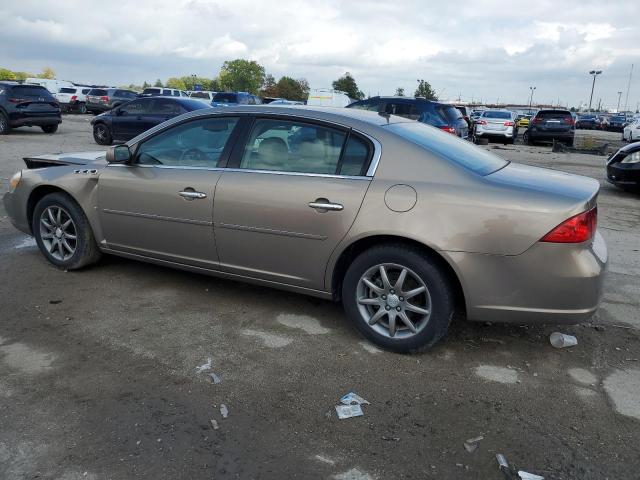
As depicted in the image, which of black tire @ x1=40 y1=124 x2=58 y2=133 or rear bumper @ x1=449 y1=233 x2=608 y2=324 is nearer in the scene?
rear bumper @ x1=449 y1=233 x2=608 y2=324

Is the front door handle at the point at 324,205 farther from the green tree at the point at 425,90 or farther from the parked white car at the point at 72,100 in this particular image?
the green tree at the point at 425,90

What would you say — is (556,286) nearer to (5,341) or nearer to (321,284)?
(321,284)

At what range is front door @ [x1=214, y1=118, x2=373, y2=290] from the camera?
3.69 metres

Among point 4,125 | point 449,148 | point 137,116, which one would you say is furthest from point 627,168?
point 4,125

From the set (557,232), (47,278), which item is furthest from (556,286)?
(47,278)

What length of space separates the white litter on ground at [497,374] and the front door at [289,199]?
121cm

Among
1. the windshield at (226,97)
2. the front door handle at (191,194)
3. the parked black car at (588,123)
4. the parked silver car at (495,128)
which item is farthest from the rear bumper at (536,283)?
the parked black car at (588,123)

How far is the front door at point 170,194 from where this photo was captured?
422 centimetres

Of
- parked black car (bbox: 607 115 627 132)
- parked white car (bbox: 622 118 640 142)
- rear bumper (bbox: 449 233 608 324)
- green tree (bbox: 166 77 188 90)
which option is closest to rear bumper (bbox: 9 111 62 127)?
rear bumper (bbox: 449 233 608 324)

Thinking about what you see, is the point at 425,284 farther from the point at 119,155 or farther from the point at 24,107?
the point at 24,107

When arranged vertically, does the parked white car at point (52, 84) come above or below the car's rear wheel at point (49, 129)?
above

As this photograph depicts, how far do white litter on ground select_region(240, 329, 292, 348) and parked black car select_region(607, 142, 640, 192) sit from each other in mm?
8481

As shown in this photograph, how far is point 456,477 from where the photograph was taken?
2.50 m

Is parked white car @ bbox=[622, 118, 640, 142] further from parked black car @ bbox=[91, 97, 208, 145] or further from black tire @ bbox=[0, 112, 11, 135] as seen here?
black tire @ bbox=[0, 112, 11, 135]
